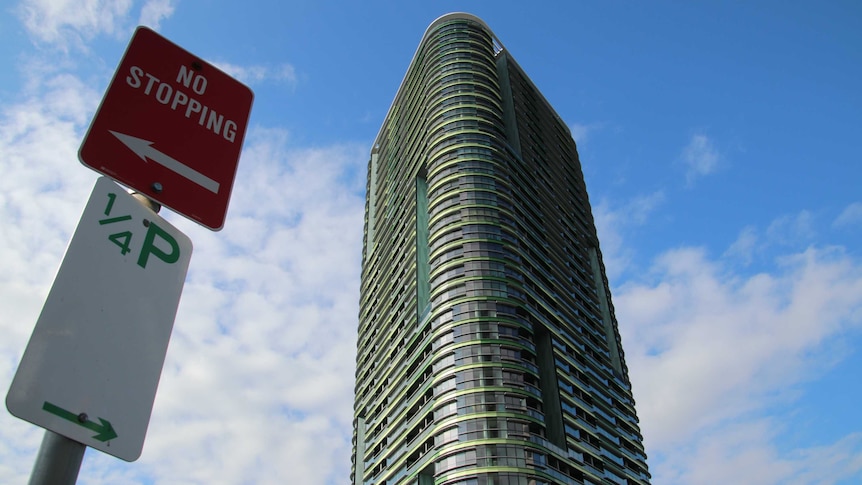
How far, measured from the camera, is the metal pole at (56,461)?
207cm

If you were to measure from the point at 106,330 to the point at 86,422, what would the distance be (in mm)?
388

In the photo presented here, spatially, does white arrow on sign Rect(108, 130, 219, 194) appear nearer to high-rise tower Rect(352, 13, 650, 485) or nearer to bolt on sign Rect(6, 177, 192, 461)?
bolt on sign Rect(6, 177, 192, 461)

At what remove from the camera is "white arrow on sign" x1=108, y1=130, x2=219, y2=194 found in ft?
10.1

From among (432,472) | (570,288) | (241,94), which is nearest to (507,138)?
(570,288)

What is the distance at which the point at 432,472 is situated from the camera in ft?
180

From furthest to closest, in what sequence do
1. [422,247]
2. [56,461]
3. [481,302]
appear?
1. [422,247]
2. [481,302]
3. [56,461]

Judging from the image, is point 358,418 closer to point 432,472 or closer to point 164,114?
point 432,472

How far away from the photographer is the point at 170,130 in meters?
3.37

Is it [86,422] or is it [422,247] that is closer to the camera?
[86,422]

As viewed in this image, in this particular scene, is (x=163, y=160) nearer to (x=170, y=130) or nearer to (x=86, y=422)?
(x=170, y=130)

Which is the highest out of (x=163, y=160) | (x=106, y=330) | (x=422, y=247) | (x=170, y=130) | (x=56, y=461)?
(x=422, y=247)

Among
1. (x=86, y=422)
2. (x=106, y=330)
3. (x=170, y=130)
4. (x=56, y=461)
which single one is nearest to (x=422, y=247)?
(x=170, y=130)

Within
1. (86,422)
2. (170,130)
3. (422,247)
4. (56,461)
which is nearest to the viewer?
(56,461)

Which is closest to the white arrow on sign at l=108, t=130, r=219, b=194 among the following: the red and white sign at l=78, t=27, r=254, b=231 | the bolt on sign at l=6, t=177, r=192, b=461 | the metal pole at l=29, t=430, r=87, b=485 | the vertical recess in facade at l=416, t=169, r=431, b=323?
the red and white sign at l=78, t=27, r=254, b=231
